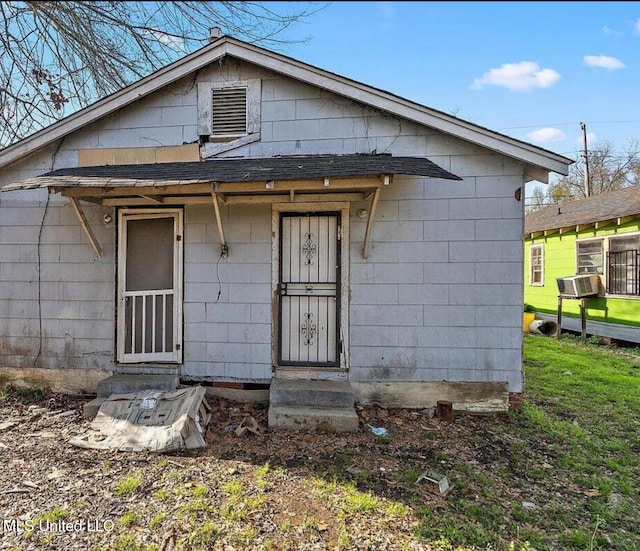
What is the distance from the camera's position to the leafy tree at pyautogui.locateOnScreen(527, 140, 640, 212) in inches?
852

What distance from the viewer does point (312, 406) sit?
4.15 m

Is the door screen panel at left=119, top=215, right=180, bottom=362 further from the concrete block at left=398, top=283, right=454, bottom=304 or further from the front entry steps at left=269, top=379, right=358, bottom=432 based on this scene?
the concrete block at left=398, top=283, right=454, bottom=304

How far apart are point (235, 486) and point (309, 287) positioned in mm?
2375

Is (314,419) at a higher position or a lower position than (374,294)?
lower

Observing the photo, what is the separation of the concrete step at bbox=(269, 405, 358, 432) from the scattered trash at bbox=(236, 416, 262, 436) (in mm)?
155

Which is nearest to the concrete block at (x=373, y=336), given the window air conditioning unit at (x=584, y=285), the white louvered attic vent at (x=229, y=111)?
the white louvered attic vent at (x=229, y=111)

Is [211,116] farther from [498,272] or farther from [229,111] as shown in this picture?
[498,272]

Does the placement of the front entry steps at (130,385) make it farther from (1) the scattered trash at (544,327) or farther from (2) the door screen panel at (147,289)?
(1) the scattered trash at (544,327)

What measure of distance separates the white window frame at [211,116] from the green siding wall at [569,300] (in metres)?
8.49

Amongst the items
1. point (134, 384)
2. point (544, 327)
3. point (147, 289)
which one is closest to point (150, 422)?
point (134, 384)

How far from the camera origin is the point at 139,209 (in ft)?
15.9

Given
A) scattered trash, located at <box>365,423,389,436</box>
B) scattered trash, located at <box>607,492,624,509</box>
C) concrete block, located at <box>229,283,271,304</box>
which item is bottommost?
scattered trash, located at <box>607,492,624,509</box>

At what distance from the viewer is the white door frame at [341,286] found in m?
4.58

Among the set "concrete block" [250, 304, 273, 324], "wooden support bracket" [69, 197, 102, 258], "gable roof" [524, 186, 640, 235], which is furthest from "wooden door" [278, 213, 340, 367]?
"gable roof" [524, 186, 640, 235]
